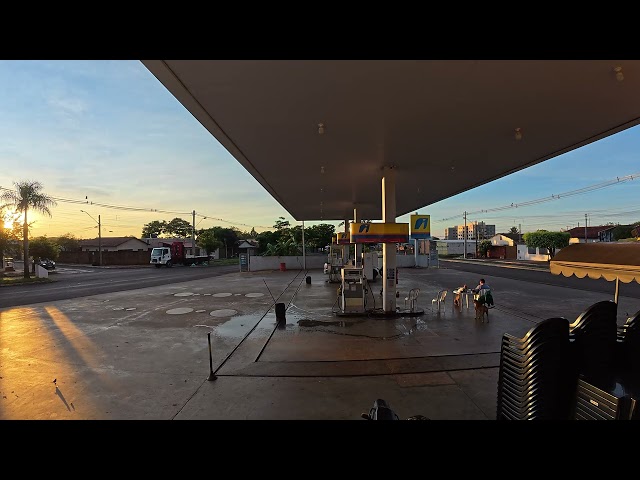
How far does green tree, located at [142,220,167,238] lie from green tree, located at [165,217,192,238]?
1.07m

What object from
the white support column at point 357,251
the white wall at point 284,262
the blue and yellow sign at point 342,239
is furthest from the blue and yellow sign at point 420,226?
the white wall at point 284,262

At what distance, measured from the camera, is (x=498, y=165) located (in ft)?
41.2

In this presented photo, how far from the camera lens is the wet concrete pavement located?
5.44 m

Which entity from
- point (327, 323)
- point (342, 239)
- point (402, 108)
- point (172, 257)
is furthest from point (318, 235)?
point (402, 108)

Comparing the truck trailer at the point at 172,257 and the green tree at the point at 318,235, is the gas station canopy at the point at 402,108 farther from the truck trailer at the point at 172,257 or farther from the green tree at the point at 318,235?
the green tree at the point at 318,235

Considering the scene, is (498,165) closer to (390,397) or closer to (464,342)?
(464,342)

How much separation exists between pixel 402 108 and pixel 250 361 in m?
6.74

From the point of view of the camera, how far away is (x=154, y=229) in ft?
287

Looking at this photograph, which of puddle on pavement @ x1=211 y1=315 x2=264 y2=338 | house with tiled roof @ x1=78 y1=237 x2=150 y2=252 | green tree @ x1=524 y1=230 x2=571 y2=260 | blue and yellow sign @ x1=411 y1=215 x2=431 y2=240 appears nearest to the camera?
puddle on pavement @ x1=211 y1=315 x2=264 y2=338

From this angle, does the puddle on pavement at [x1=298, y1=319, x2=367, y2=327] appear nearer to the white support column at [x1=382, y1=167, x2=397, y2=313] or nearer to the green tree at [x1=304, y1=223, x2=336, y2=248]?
the white support column at [x1=382, y1=167, x2=397, y2=313]

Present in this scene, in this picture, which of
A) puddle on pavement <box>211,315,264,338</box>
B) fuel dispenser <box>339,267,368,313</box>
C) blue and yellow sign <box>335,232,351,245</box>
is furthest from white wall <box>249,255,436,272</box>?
puddle on pavement <box>211,315,264,338</box>

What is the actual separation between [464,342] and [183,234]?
90199 mm

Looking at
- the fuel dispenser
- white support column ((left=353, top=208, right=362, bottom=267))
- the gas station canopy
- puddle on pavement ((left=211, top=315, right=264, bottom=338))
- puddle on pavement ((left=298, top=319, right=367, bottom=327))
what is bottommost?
puddle on pavement ((left=298, top=319, right=367, bottom=327))
